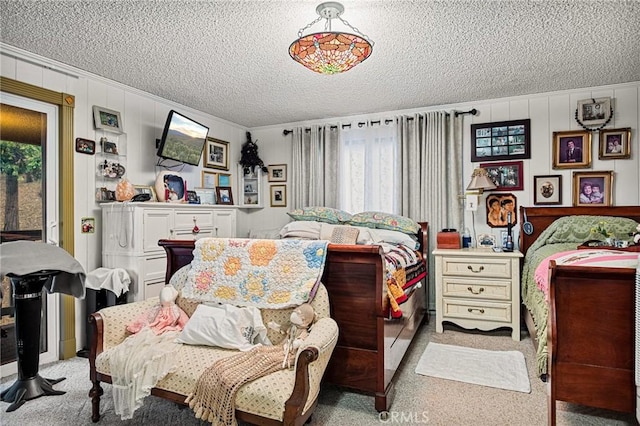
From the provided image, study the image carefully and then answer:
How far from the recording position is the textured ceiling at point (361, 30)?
2.30 metres

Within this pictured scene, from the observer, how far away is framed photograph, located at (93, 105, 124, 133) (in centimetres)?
335

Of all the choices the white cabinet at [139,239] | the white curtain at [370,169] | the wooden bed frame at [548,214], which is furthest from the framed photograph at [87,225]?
the wooden bed frame at [548,214]

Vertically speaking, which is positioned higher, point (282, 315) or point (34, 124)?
point (34, 124)

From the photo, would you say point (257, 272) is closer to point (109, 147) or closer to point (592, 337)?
point (592, 337)

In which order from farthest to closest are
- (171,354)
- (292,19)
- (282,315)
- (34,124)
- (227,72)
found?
(227,72)
(34,124)
(292,19)
(282,315)
(171,354)

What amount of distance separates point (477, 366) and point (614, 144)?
2643 millimetres

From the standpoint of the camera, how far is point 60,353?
3084mm

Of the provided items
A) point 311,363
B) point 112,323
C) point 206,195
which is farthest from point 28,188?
point 311,363

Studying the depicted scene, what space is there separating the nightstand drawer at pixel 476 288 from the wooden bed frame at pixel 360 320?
5.34ft

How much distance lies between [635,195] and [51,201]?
5.24 m

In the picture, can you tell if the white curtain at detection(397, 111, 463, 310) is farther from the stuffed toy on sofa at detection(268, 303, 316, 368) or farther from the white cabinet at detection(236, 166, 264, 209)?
the stuffed toy on sofa at detection(268, 303, 316, 368)

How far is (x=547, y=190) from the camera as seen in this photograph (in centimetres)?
397

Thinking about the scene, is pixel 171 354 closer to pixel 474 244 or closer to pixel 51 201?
pixel 51 201

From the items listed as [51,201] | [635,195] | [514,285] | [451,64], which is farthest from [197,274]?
[635,195]
